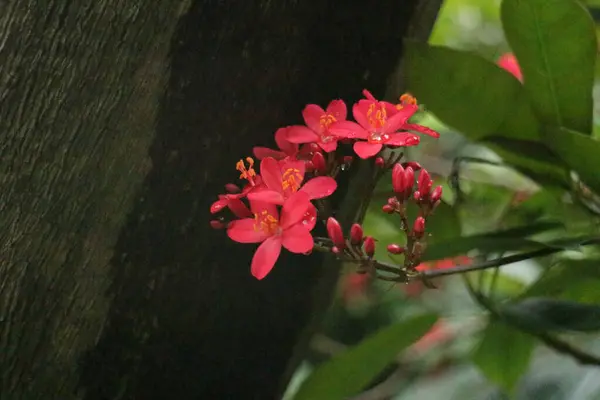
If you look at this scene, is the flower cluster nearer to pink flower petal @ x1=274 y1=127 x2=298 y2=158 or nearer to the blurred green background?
pink flower petal @ x1=274 y1=127 x2=298 y2=158

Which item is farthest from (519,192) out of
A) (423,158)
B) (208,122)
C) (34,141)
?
(34,141)

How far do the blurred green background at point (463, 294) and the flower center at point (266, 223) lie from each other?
0.78 feet

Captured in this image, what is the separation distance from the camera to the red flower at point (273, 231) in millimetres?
449

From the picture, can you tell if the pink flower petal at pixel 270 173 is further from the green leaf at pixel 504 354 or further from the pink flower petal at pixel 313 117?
the green leaf at pixel 504 354

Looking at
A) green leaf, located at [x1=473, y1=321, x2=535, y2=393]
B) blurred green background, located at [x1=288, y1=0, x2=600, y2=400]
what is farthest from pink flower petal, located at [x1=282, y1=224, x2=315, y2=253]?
green leaf, located at [x1=473, y1=321, x2=535, y2=393]

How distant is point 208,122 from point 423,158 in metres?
0.77

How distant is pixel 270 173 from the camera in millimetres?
479

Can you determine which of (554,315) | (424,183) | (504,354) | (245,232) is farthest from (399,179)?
(504,354)

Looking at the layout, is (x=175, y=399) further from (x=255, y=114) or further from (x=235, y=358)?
(x=255, y=114)

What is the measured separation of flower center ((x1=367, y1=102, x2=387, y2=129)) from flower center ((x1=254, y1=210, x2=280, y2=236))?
11 cm

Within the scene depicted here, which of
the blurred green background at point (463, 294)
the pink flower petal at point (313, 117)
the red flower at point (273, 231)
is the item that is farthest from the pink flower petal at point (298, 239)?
the blurred green background at point (463, 294)

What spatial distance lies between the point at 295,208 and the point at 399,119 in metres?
0.11

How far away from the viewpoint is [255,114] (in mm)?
564

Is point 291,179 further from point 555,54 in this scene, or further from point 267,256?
point 555,54
